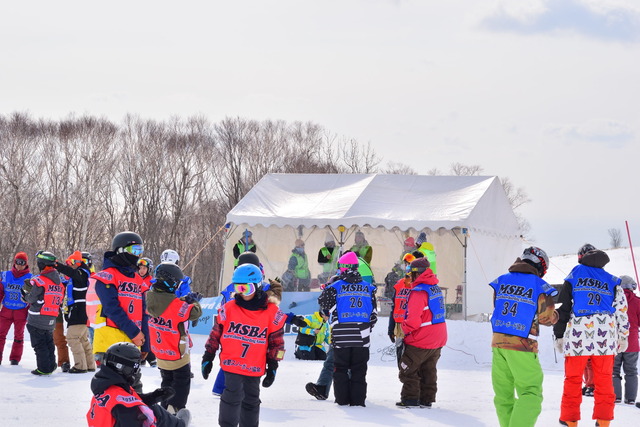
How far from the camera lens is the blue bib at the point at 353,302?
9.38 meters

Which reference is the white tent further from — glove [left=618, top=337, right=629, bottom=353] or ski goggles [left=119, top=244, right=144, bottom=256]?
ski goggles [left=119, top=244, right=144, bottom=256]

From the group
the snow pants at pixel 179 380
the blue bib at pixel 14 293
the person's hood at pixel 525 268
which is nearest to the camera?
the person's hood at pixel 525 268

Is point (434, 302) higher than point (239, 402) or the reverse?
higher

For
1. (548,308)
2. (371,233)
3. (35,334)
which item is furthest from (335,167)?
(548,308)

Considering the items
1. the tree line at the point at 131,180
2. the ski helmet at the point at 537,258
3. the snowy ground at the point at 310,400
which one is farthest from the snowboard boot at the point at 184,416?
the tree line at the point at 131,180

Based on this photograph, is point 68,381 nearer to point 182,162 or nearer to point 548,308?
point 548,308

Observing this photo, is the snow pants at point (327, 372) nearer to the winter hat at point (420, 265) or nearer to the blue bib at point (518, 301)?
the winter hat at point (420, 265)

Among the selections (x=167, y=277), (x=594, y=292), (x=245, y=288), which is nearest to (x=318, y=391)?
(x=167, y=277)

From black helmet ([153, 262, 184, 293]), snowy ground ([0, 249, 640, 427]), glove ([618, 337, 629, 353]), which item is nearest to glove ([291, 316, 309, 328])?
black helmet ([153, 262, 184, 293])

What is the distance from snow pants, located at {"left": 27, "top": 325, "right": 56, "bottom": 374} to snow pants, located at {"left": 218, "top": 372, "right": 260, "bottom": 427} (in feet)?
18.4

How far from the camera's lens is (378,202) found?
65.6 feet

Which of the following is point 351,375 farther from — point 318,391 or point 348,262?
point 348,262

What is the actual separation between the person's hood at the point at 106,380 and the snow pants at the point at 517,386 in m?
3.55

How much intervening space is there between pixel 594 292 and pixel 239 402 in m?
3.73
